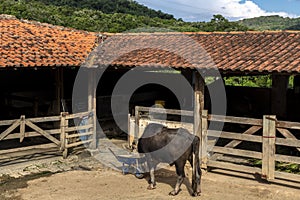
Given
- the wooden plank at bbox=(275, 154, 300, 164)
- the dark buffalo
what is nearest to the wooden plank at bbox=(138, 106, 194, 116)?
the dark buffalo

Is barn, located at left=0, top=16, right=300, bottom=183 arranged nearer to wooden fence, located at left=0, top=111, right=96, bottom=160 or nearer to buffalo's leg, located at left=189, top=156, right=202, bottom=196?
wooden fence, located at left=0, top=111, right=96, bottom=160

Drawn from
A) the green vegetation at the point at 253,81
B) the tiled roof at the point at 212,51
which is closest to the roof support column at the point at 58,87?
the tiled roof at the point at 212,51

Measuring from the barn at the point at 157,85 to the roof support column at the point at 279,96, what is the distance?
0.04m

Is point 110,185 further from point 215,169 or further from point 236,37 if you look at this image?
point 236,37

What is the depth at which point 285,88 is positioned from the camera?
14.7m

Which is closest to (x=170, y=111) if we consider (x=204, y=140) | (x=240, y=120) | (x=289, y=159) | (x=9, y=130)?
(x=204, y=140)

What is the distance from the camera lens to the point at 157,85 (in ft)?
57.7

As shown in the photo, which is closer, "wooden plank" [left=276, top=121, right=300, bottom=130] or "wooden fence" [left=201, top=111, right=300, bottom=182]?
"wooden plank" [left=276, top=121, right=300, bottom=130]

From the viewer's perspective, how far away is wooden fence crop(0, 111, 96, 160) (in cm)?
953

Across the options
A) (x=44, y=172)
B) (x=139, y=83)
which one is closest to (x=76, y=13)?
(x=139, y=83)

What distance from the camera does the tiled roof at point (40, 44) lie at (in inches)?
394

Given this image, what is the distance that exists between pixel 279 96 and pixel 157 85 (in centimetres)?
546

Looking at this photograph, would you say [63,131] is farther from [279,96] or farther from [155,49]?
[279,96]

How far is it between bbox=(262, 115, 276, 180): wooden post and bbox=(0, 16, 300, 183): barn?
0.07 ft
